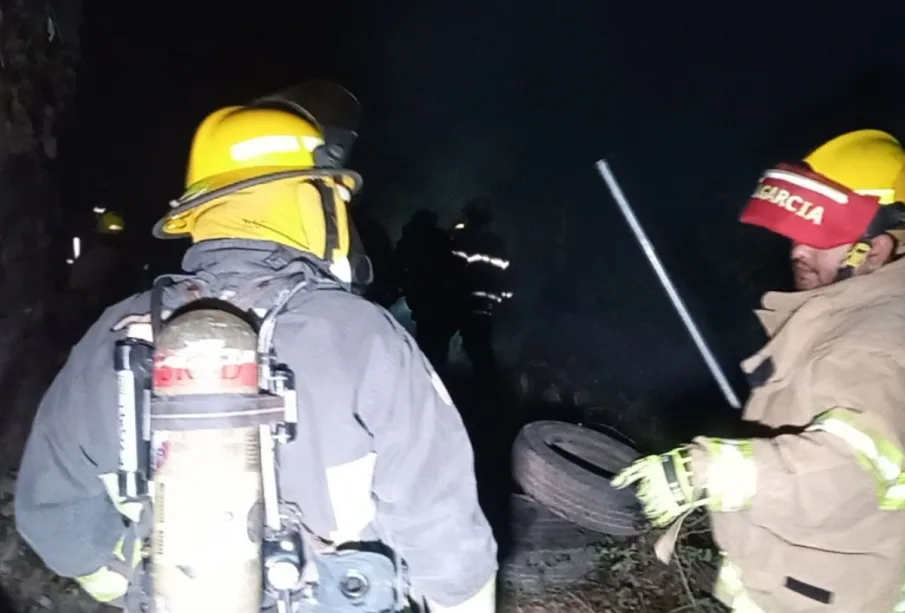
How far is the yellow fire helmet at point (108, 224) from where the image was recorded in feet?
25.9

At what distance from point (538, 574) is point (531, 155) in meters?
10.5

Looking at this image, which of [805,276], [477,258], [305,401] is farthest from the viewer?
[477,258]

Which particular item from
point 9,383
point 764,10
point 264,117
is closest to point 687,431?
point 9,383

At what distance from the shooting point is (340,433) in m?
1.89

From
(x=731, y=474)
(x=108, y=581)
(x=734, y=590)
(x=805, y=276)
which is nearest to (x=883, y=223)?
(x=805, y=276)

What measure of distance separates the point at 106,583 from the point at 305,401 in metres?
0.88

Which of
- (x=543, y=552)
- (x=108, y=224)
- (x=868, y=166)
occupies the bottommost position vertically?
(x=543, y=552)

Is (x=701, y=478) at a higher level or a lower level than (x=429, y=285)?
higher

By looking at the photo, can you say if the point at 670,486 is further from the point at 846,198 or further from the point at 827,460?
the point at 846,198

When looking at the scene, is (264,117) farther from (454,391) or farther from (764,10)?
(764,10)

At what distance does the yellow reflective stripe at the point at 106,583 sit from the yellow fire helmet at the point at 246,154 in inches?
36.8

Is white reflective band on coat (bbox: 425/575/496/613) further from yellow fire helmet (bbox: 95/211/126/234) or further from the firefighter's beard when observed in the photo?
yellow fire helmet (bbox: 95/211/126/234)

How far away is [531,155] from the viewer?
1482 centimetres

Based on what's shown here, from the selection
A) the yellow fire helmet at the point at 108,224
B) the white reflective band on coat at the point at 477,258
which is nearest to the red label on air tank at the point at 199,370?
the yellow fire helmet at the point at 108,224
